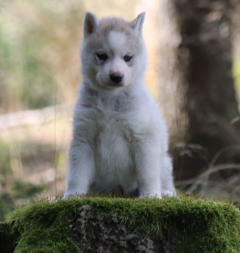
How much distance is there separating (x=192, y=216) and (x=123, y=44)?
1664 millimetres

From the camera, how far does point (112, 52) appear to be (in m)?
3.88

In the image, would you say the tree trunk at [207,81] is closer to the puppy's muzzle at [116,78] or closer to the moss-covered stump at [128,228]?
the puppy's muzzle at [116,78]

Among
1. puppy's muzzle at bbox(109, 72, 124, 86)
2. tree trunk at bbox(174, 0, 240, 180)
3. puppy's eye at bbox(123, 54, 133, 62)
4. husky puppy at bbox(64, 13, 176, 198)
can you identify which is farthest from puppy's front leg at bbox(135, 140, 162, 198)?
tree trunk at bbox(174, 0, 240, 180)

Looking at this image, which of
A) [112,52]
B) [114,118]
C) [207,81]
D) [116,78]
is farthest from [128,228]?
[207,81]

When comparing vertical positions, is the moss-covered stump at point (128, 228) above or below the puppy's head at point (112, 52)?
below

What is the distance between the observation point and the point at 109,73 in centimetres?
382

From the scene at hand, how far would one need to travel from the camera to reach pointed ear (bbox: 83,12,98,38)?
13.5 ft

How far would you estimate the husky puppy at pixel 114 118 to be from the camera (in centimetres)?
394

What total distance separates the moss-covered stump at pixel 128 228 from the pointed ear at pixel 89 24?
173cm

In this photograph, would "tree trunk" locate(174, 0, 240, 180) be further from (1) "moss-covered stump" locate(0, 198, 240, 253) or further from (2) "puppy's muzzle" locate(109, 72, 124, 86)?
(1) "moss-covered stump" locate(0, 198, 240, 253)

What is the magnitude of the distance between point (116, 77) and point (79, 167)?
935 mm

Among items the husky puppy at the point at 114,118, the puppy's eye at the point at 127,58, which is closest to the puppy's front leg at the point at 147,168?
the husky puppy at the point at 114,118

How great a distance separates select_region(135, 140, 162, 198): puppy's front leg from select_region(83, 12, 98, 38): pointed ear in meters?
1.22

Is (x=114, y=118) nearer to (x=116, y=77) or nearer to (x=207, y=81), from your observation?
(x=116, y=77)
